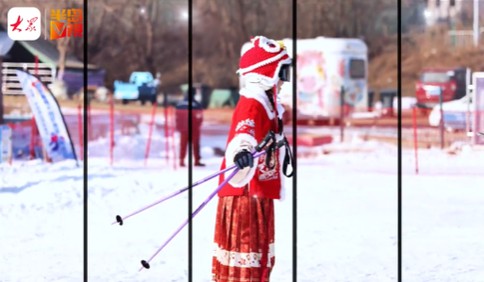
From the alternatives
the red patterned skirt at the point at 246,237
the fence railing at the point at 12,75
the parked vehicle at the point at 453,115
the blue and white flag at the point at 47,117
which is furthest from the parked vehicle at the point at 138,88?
the red patterned skirt at the point at 246,237

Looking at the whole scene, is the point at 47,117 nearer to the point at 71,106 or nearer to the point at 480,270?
the point at 71,106

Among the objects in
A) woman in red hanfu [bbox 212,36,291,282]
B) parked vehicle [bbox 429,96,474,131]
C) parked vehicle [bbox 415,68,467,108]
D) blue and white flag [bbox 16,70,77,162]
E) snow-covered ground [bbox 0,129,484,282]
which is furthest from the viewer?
parked vehicle [bbox 415,68,467,108]

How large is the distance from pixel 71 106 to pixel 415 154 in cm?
390

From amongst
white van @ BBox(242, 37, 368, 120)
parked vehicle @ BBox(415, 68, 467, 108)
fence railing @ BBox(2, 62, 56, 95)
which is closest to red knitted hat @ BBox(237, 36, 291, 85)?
fence railing @ BBox(2, 62, 56, 95)

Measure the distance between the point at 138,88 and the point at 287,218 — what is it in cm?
482

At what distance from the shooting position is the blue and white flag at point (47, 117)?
7.84 meters

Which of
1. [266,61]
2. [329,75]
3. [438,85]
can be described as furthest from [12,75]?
[438,85]

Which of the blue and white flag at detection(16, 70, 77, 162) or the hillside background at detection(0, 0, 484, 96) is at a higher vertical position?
the hillside background at detection(0, 0, 484, 96)

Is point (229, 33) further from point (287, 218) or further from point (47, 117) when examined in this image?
point (287, 218)

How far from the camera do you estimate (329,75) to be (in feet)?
35.4

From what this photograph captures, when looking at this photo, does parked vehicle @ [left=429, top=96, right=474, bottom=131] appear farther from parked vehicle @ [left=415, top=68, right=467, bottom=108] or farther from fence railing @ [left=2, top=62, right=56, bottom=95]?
fence railing @ [left=2, top=62, right=56, bottom=95]

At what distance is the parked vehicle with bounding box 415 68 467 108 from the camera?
10.9 meters

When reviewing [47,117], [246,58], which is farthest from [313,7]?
[246,58]

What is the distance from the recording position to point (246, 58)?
3.06 meters
